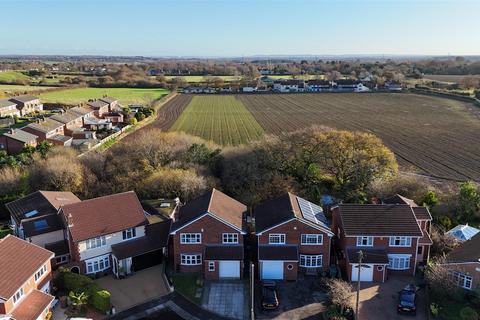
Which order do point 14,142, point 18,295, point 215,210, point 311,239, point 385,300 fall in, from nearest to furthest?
point 18,295, point 385,300, point 311,239, point 215,210, point 14,142

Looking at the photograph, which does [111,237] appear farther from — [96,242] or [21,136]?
[21,136]

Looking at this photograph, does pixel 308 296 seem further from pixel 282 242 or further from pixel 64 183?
pixel 64 183

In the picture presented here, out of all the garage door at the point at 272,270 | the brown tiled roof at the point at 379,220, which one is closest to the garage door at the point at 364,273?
the brown tiled roof at the point at 379,220

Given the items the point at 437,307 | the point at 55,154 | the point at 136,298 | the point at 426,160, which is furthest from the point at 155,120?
the point at 437,307

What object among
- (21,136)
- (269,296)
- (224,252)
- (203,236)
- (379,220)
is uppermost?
(21,136)

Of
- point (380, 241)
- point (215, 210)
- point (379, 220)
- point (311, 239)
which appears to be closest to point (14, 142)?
point (215, 210)

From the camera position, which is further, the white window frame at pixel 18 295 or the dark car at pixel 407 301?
the dark car at pixel 407 301

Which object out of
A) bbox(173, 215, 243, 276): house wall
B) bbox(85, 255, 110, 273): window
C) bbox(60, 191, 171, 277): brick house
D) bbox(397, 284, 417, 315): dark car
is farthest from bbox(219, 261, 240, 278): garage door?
bbox(397, 284, 417, 315): dark car

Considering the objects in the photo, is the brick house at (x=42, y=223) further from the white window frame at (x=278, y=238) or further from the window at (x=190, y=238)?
the white window frame at (x=278, y=238)
